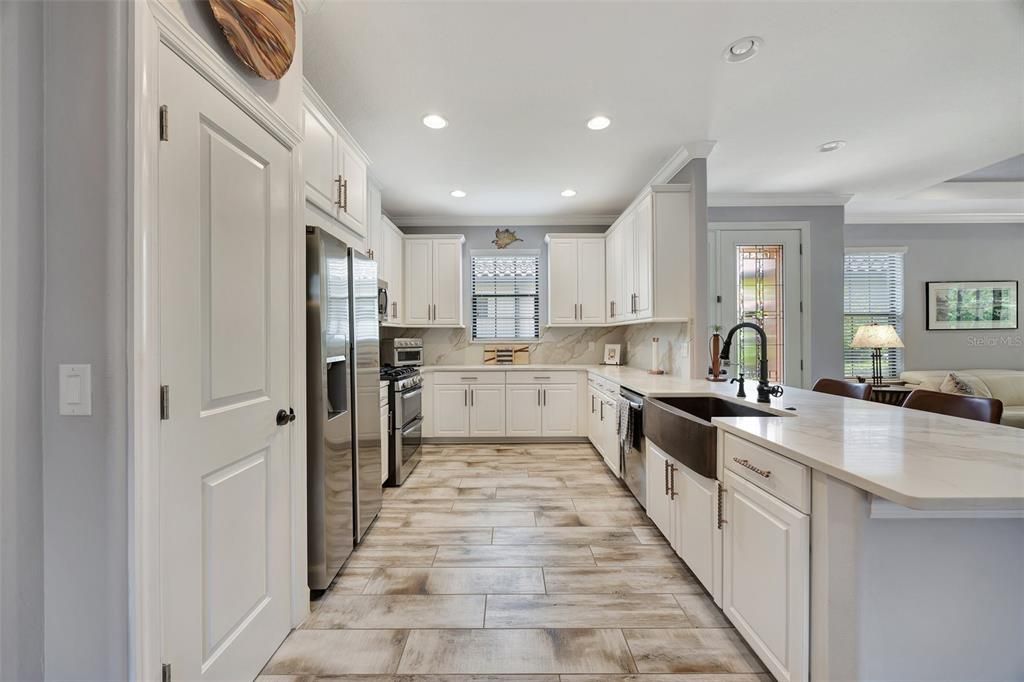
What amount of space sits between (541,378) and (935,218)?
17.3ft

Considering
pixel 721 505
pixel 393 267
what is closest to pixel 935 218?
pixel 721 505

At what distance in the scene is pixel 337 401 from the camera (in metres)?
2.19

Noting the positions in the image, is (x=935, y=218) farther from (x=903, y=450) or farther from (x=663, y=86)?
(x=903, y=450)

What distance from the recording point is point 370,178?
3.83 meters

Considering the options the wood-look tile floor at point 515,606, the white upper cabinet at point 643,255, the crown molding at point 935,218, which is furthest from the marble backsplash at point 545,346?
the crown molding at point 935,218

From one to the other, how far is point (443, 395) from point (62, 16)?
398 centimetres

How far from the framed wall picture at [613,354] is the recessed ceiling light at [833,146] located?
265cm

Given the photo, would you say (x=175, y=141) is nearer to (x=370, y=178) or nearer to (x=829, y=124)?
(x=370, y=178)

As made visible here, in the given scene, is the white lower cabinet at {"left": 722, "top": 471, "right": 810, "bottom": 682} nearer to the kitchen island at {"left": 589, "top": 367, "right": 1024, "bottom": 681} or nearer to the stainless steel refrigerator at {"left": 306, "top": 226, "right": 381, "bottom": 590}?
the kitchen island at {"left": 589, "top": 367, "right": 1024, "bottom": 681}

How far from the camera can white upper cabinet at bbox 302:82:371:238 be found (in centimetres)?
214

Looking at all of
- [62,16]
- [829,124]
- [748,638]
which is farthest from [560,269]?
[62,16]

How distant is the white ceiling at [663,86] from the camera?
1.98 meters

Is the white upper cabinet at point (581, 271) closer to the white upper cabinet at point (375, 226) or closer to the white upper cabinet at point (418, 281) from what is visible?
the white upper cabinet at point (418, 281)

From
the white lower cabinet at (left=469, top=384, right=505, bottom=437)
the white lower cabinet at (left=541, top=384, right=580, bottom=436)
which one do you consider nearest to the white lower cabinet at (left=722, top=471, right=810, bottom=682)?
the white lower cabinet at (left=541, top=384, right=580, bottom=436)
